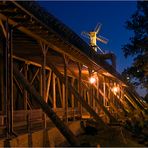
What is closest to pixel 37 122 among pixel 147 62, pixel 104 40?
pixel 147 62

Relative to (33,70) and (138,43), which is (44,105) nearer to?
(33,70)

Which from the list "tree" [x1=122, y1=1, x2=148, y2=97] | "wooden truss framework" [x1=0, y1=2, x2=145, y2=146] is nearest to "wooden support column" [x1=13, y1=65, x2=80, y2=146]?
"wooden truss framework" [x1=0, y1=2, x2=145, y2=146]

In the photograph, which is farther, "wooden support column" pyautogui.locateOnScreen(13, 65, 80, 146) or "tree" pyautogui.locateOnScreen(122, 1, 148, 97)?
"tree" pyautogui.locateOnScreen(122, 1, 148, 97)

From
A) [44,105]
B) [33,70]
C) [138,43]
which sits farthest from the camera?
[138,43]

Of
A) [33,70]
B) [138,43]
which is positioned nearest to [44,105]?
[33,70]

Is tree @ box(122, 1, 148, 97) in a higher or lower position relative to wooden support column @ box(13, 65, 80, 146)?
higher

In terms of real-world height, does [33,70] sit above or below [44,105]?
above

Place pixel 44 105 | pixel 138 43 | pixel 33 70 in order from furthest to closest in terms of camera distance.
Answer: pixel 138 43
pixel 33 70
pixel 44 105

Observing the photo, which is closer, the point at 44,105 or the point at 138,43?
the point at 44,105

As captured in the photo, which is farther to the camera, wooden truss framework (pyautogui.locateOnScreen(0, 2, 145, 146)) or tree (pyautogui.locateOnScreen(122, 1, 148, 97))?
tree (pyautogui.locateOnScreen(122, 1, 148, 97))

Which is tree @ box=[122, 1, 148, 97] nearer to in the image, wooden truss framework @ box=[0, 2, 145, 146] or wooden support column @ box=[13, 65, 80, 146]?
wooden truss framework @ box=[0, 2, 145, 146]

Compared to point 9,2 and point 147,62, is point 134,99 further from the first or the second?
point 9,2

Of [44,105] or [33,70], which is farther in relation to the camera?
[33,70]

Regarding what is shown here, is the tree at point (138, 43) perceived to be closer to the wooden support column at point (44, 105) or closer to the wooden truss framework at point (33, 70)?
the wooden truss framework at point (33, 70)
